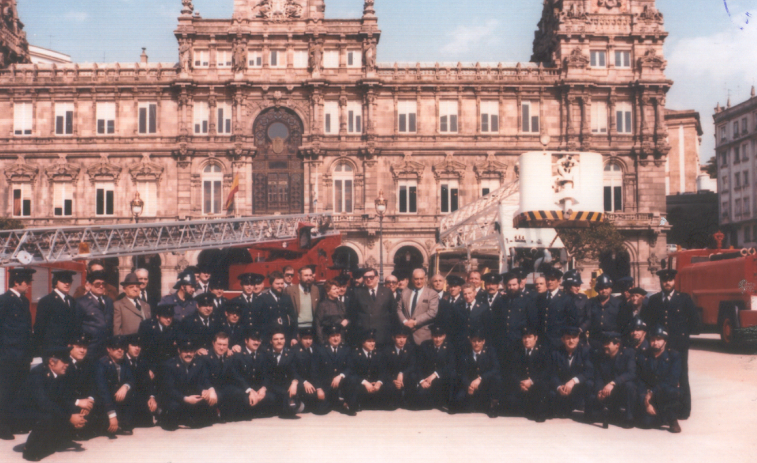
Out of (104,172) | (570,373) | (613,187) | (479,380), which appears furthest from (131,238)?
(613,187)

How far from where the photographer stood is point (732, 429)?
10008mm

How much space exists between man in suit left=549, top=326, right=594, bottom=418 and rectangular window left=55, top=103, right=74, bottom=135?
3667 centimetres

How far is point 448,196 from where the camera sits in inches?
1613

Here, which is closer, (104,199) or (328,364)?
(328,364)

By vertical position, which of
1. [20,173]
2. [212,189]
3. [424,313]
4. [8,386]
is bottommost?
[8,386]

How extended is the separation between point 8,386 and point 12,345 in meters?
0.54

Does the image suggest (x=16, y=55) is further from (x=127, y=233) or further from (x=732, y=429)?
(x=732, y=429)

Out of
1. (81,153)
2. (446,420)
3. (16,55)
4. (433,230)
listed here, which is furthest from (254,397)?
(16,55)

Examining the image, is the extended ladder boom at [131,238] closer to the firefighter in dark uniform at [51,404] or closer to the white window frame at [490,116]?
the firefighter in dark uniform at [51,404]

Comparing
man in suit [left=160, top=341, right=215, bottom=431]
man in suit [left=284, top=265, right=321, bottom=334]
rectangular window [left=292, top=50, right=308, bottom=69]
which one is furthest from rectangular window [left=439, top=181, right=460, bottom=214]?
man in suit [left=160, top=341, right=215, bottom=431]

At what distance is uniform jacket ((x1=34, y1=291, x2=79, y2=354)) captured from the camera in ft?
32.5

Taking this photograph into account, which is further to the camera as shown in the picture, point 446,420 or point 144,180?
point 144,180

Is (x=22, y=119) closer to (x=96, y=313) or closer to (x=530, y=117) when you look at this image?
(x=530, y=117)

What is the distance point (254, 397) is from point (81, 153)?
3405 cm
